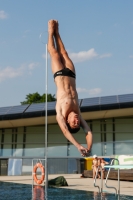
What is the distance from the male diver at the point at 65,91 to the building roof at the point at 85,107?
19.4m

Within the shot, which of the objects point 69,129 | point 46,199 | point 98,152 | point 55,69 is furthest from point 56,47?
point 98,152

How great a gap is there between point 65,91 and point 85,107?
20327 mm

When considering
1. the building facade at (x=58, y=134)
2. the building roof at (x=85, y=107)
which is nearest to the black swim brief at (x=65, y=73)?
the building facade at (x=58, y=134)

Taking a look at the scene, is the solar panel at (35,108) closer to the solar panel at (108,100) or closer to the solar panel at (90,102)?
the solar panel at (90,102)

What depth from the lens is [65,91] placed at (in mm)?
7074

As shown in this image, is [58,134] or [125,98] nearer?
[125,98]

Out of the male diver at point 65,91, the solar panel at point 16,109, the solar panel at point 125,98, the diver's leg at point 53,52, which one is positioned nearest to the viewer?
the male diver at point 65,91

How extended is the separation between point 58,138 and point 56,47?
76.9 feet

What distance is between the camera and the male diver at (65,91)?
6.71 metres

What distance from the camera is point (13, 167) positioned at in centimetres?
2722

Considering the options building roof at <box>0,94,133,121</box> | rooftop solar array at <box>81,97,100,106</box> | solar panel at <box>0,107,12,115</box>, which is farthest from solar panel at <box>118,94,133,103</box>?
solar panel at <box>0,107,12,115</box>

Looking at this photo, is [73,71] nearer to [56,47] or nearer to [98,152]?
[56,47]

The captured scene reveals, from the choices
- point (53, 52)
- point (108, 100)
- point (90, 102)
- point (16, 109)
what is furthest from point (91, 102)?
point (53, 52)

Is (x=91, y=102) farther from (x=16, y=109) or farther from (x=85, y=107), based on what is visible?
(x=16, y=109)
